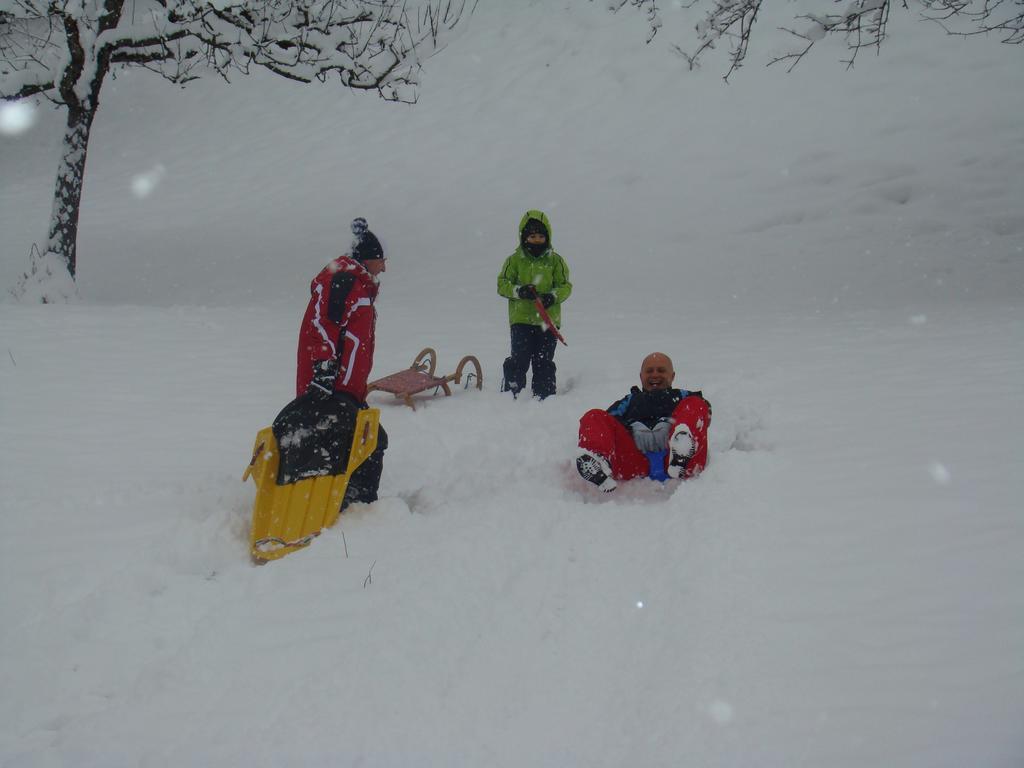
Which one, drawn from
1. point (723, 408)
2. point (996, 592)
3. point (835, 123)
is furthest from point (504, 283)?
point (835, 123)

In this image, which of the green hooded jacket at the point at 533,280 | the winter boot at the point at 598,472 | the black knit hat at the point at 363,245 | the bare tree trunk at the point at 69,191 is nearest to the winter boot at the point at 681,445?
the winter boot at the point at 598,472

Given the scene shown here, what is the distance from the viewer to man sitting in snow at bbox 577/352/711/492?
4289mm

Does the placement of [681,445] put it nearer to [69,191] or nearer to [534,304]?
[534,304]

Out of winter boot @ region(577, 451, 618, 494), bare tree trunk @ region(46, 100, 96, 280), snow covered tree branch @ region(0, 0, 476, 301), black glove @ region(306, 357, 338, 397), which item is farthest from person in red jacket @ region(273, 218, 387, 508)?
bare tree trunk @ region(46, 100, 96, 280)

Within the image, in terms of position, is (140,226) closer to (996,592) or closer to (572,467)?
(572,467)

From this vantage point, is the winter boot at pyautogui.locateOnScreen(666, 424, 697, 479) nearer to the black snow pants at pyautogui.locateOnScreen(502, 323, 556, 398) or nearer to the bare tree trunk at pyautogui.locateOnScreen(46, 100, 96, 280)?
the black snow pants at pyautogui.locateOnScreen(502, 323, 556, 398)

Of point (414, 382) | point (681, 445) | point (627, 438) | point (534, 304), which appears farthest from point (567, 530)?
point (534, 304)

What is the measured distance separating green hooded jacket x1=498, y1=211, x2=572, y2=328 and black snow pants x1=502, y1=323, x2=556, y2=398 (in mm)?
79

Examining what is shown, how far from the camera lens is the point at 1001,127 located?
43.5 feet

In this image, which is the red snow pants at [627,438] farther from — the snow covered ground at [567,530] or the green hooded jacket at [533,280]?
the green hooded jacket at [533,280]

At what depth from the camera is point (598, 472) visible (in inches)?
169

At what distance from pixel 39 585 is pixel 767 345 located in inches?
246

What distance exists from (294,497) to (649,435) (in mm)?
2099

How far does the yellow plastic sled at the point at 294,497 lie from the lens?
12.1ft
